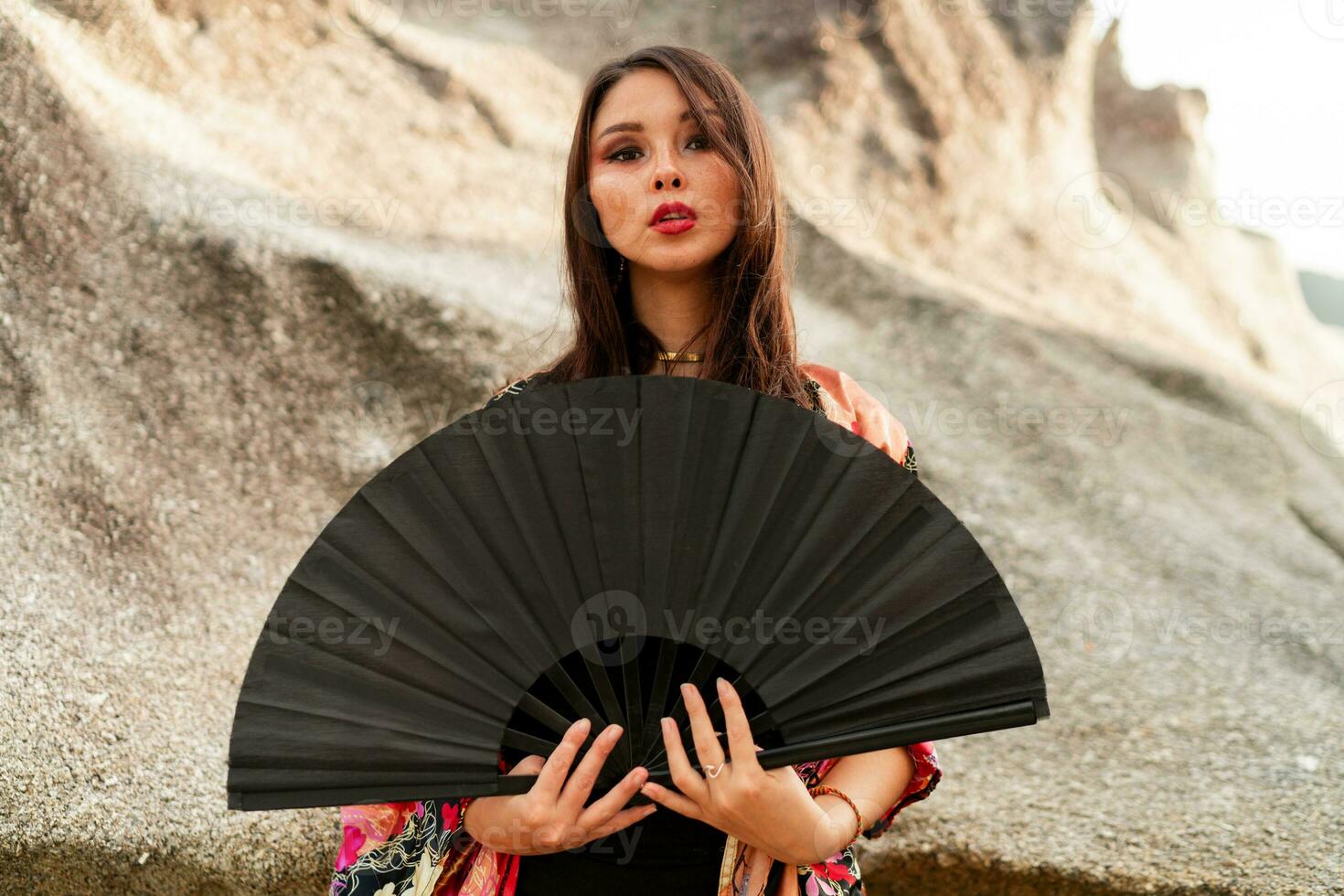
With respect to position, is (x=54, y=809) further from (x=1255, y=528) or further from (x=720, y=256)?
(x=1255, y=528)

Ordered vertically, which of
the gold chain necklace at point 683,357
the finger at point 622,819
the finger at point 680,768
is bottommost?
the finger at point 622,819

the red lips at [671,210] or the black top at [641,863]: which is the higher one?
the red lips at [671,210]

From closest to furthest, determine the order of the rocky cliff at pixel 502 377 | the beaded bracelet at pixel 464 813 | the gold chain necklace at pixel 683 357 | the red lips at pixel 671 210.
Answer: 1. the beaded bracelet at pixel 464 813
2. the red lips at pixel 671 210
3. the gold chain necklace at pixel 683 357
4. the rocky cliff at pixel 502 377

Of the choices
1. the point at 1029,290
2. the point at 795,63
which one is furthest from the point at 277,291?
the point at 1029,290

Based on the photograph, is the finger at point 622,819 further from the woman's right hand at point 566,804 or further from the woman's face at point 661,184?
the woman's face at point 661,184

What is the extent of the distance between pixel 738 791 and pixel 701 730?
83 millimetres

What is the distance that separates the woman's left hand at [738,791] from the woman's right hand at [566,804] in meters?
0.05

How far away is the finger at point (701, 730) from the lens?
1113 mm

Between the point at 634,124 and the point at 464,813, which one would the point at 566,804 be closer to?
the point at 464,813

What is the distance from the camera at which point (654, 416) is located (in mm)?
1213

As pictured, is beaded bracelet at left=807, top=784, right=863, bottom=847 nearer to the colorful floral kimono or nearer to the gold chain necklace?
the colorful floral kimono

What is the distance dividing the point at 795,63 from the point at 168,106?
151 inches

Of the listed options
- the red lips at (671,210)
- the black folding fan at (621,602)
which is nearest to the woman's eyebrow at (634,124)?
the red lips at (671,210)

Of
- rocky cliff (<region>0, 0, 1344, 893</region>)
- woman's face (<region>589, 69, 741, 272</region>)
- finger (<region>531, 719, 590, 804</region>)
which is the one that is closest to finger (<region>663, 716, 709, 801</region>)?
finger (<region>531, 719, 590, 804</region>)
